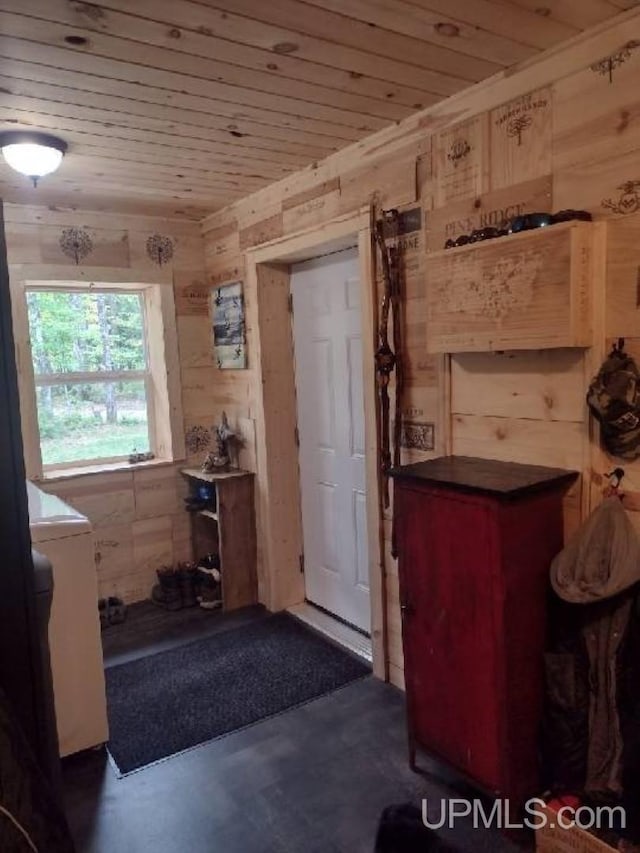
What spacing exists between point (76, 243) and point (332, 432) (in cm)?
188

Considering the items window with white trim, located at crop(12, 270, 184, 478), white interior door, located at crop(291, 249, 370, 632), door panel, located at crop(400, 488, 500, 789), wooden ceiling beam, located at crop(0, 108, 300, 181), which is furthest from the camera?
window with white trim, located at crop(12, 270, 184, 478)

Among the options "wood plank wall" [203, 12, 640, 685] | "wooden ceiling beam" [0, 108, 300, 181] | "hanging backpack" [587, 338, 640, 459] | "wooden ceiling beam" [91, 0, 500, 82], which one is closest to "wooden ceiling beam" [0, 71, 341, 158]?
"wooden ceiling beam" [0, 108, 300, 181]

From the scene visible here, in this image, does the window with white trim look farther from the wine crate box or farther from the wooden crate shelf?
the wine crate box

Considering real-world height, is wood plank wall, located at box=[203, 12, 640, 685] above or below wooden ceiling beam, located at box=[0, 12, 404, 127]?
below

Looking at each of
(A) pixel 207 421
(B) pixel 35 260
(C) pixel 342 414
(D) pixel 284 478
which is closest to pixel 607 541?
(C) pixel 342 414

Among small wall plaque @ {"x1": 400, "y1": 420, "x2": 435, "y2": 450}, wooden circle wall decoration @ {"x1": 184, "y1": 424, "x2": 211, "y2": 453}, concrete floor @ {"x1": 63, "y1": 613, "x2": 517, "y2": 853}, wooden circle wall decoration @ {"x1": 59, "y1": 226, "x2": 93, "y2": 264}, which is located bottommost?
concrete floor @ {"x1": 63, "y1": 613, "x2": 517, "y2": 853}

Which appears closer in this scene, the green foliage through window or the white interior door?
the white interior door

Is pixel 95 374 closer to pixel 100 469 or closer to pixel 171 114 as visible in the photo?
pixel 100 469

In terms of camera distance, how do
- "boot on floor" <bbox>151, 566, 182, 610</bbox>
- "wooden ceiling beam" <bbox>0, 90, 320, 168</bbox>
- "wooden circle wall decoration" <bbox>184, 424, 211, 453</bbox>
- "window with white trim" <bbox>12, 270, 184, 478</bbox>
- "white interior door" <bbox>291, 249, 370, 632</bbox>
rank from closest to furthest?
"wooden ceiling beam" <bbox>0, 90, 320, 168</bbox> < "white interior door" <bbox>291, 249, 370, 632</bbox> < "window with white trim" <bbox>12, 270, 184, 478</bbox> < "boot on floor" <bbox>151, 566, 182, 610</bbox> < "wooden circle wall decoration" <bbox>184, 424, 211, 453</bbox>

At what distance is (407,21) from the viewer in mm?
1693

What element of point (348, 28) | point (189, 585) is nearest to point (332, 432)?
point (189, 585)

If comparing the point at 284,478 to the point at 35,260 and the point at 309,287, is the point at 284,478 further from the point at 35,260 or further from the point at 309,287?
the point at 35,260

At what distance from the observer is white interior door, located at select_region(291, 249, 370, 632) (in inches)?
124

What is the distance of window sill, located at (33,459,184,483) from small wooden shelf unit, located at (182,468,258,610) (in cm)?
26
